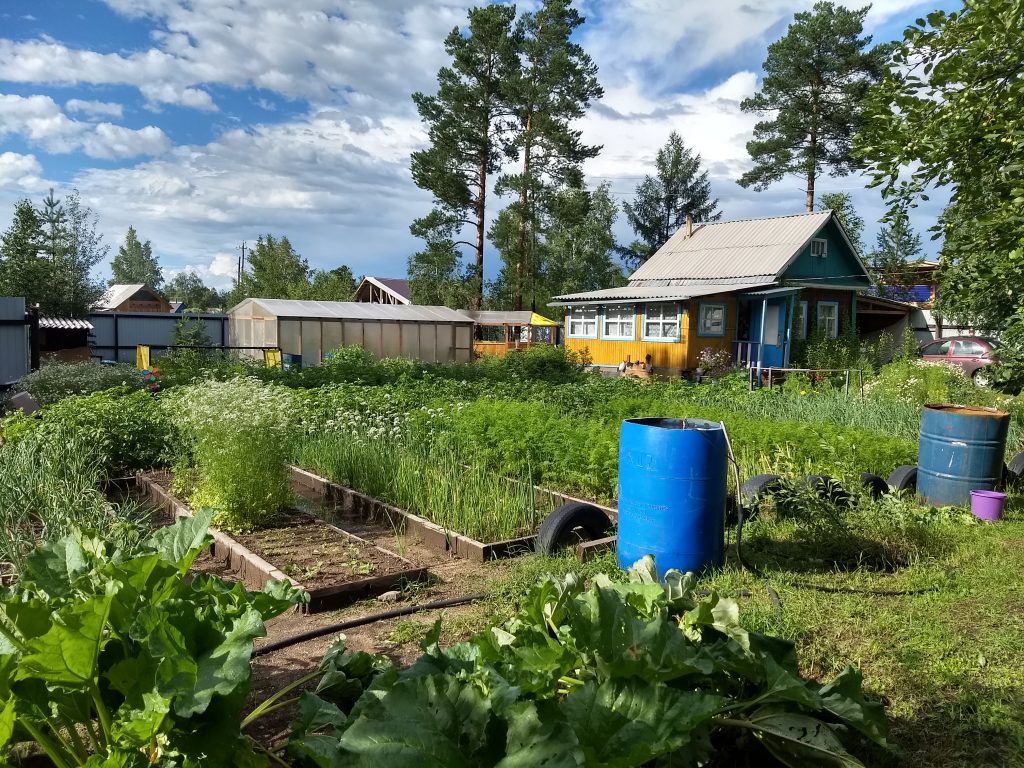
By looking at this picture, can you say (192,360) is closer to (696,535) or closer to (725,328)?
(696,535)

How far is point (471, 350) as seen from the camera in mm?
27547

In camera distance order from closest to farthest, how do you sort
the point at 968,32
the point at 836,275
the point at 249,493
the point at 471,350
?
the point at 968,32, the point at 249,493, the point at 836,275, the point at 471,350

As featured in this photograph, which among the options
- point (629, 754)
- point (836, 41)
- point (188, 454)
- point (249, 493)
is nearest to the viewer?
point (629, 754)

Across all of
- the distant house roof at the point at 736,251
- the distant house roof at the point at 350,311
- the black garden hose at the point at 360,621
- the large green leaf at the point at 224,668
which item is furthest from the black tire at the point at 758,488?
the distant house roof at the point at 350,311

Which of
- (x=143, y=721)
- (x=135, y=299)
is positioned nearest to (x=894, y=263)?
(x=143, y=721)

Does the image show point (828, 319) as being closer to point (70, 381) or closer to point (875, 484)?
point (875, 484)

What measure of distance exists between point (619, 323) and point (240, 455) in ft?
63.3

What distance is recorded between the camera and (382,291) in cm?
4609

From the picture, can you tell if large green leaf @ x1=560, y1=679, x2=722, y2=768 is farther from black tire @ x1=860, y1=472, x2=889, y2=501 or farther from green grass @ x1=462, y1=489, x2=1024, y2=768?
black tire @ x1=860, y1=472, x2=889, y2=501

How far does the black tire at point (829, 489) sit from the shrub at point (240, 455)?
13.5 ft

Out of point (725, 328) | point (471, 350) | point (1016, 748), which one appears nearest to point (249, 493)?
point (1016, 748)

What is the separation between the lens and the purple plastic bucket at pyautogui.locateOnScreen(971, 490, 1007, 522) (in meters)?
5.86

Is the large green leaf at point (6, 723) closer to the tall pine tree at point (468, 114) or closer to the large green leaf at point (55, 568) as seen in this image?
the large green leaf at point (55, 568)

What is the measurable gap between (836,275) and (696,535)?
23.3 metres
